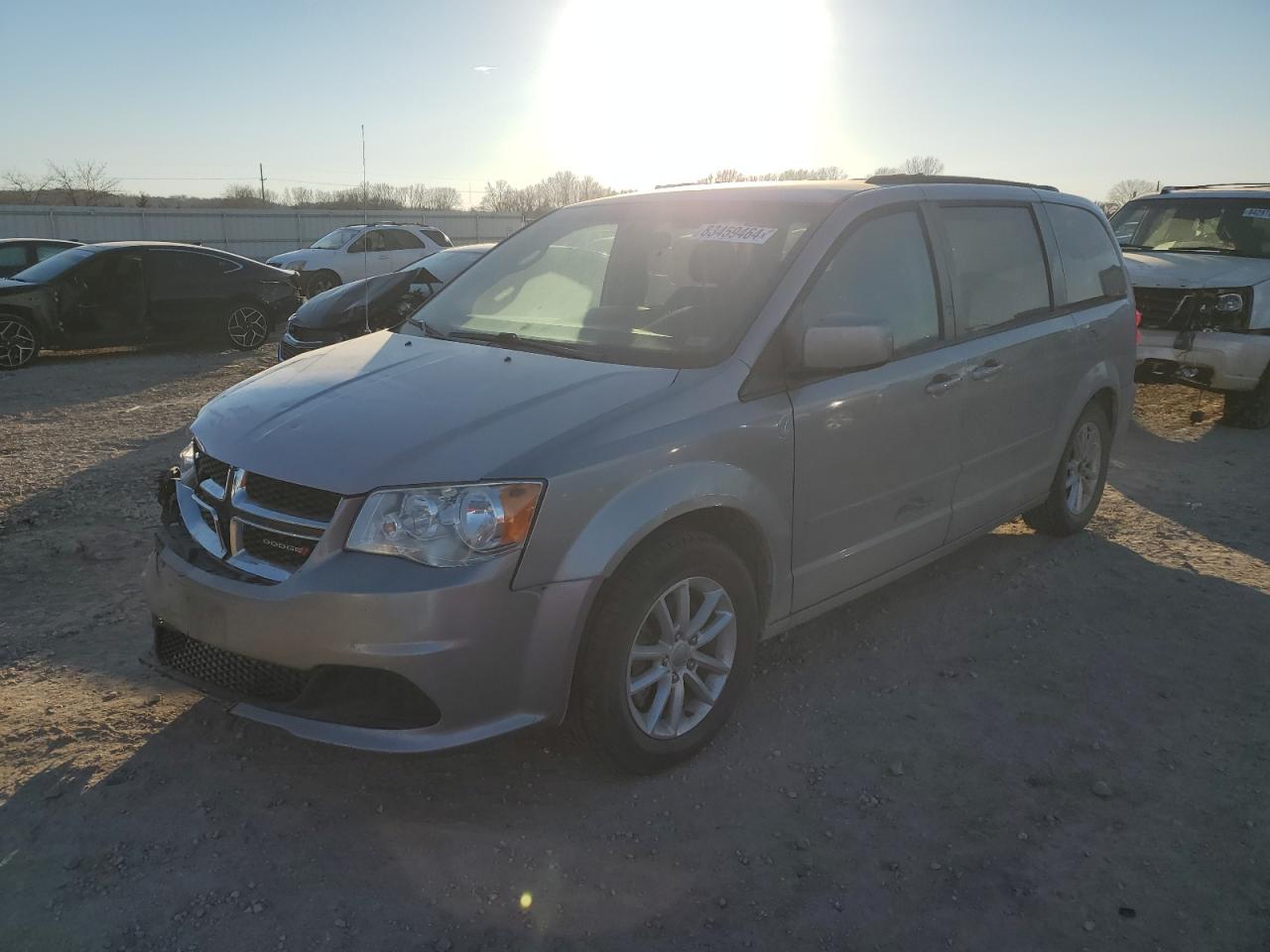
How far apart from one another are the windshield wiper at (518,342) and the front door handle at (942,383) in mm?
1414

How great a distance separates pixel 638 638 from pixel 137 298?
11309 mm

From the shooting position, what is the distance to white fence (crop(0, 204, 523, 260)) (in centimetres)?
3072

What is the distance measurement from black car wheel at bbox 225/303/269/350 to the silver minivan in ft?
31.8

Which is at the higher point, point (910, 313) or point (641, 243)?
point (641, 243)

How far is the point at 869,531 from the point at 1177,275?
653cm

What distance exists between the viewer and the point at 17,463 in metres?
6.70

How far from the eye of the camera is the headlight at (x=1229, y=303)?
8453 mm

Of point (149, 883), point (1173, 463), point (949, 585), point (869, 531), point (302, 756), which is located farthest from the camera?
point (1173, 463)

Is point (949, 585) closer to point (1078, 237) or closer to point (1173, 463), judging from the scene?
point (1078, 237)

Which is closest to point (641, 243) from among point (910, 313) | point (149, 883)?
point (910, 313)

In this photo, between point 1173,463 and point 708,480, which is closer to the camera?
point 708,480

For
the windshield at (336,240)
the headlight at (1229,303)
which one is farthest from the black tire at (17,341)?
the headlight at (1229,303)

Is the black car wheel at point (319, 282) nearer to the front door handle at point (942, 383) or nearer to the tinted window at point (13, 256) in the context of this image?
the tinted window at point (13, 256)

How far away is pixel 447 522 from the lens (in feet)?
8.74
